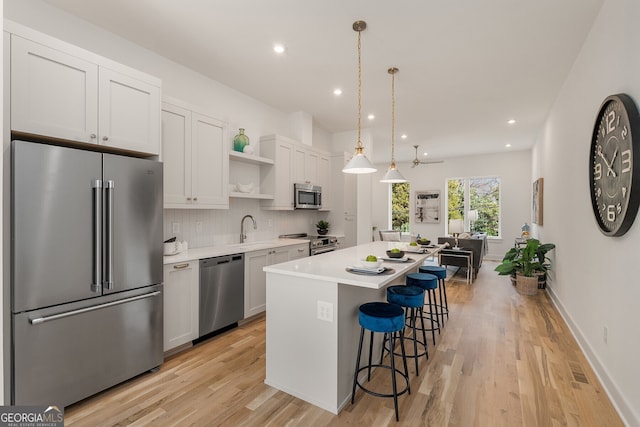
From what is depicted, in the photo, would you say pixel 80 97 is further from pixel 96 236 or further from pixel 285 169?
pixel 285 169

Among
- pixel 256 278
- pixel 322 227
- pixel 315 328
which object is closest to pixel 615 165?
pixel 315 328

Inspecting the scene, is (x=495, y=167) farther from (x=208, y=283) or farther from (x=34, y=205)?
(x=34, y=205)

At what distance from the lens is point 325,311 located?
7.00ft

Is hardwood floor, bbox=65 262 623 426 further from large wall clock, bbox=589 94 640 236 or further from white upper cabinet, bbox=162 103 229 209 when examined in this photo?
white upper cabinet, bbox=162 103 229 209

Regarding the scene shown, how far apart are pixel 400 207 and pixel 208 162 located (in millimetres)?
7753

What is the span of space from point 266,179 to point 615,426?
13.7ft

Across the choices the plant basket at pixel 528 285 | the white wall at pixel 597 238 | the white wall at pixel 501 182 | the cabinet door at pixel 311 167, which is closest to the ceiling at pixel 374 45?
the white wall at pixel 597 238

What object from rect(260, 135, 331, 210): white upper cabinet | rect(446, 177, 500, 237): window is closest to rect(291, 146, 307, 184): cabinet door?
rect(260, 135, 331, 210): white upper cabinet

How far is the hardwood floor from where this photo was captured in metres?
2.02

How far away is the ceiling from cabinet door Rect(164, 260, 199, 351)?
221 cm

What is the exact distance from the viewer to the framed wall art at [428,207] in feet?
31.0

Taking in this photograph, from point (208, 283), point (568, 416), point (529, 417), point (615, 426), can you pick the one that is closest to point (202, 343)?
point (208, 283)

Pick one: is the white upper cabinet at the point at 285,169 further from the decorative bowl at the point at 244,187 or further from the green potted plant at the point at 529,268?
the green potted plant at the point at 529,268

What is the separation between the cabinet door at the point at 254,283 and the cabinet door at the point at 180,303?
2.16ft
